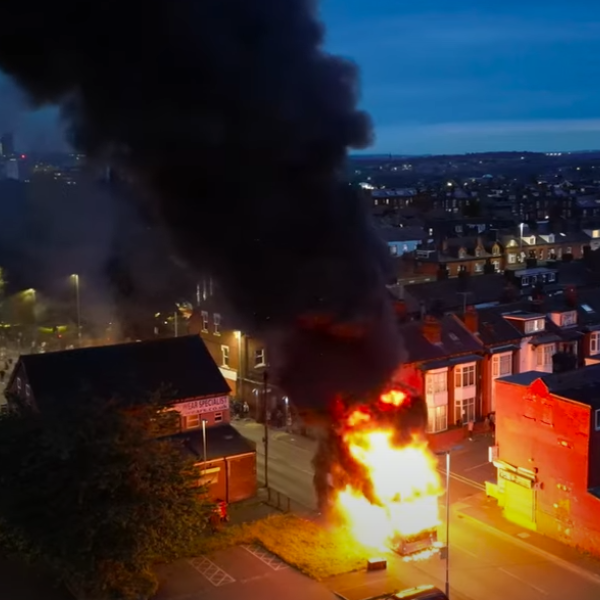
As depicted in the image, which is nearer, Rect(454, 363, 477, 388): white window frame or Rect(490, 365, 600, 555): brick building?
Rect(490, 365, 600, 555): brick building

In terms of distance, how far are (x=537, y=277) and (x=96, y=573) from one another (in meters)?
37.2

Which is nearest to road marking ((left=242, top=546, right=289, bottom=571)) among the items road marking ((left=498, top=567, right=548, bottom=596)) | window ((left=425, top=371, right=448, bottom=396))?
road marking ((left=498, top=567, right=548, bottom=596))

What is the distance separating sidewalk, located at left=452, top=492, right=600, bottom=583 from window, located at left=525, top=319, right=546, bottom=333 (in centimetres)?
1030

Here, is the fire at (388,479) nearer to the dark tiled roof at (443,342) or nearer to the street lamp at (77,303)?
the dark tiled roof at (443,342)

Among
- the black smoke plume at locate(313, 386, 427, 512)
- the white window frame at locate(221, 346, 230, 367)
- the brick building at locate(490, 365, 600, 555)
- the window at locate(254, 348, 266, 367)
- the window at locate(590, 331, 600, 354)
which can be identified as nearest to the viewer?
the black smoke plume at locate(313, 386, 427, 512)

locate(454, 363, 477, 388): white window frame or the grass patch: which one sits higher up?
locate(454, 363, 477, 388): white window frame

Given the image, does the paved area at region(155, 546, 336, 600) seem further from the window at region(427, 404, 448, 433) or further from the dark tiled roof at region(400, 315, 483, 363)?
the dark tiled roof at region(400, 315, 483, 363)

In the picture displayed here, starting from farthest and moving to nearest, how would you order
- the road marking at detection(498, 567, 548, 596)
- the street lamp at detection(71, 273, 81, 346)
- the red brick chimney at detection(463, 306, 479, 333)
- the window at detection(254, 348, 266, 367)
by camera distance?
the street lamp at detection(71, 273, 81, 346)
the window at detection(254, 348, 266, 367)
the red brick chimney at detection(463, 306, 479, 333)
the road marking at detection(498, 567, 548, 596)

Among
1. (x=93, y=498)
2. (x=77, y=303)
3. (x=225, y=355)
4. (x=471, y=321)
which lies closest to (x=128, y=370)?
(x=93, y=498)

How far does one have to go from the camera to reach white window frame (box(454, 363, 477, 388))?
29.7 meters

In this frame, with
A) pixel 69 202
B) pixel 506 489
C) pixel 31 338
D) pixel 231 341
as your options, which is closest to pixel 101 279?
pixel 31 338

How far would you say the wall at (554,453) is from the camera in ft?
66.1

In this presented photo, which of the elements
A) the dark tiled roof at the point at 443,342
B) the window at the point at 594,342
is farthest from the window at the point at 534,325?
the dark tiled roof at the point at 443,342

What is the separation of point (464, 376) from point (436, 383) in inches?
58.5
